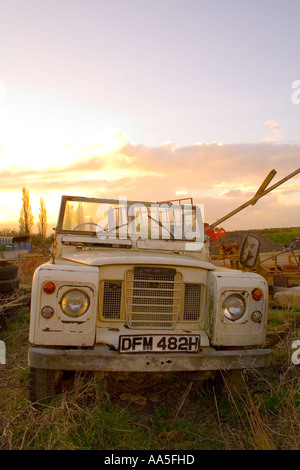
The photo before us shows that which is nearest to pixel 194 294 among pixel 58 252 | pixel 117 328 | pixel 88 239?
pixel 117 328

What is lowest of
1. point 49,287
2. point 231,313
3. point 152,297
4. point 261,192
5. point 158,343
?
point 158,343

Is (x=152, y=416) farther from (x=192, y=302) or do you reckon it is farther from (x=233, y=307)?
(x=233, y=307)

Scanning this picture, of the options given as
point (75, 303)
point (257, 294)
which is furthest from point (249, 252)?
point (75, 303)

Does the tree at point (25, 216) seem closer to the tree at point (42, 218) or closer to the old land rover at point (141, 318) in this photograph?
the tree at point (42, 218)

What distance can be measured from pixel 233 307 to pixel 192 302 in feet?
1.27

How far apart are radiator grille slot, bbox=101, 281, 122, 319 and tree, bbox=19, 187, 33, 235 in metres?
38.4

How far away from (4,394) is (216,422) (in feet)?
6.65

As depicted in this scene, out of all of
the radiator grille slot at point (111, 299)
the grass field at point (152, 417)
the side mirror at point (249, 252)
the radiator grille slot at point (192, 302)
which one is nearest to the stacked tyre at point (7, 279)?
the grass field at point (152, 417)

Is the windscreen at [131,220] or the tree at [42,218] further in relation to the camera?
the tree at [42,218]

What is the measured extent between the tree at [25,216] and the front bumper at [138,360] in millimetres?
38701

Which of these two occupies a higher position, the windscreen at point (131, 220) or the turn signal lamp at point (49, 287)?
the windscreen at point (131, 220)

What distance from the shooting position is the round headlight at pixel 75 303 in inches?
135

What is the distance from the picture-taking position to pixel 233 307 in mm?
3693

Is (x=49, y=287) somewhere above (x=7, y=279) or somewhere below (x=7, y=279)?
above
